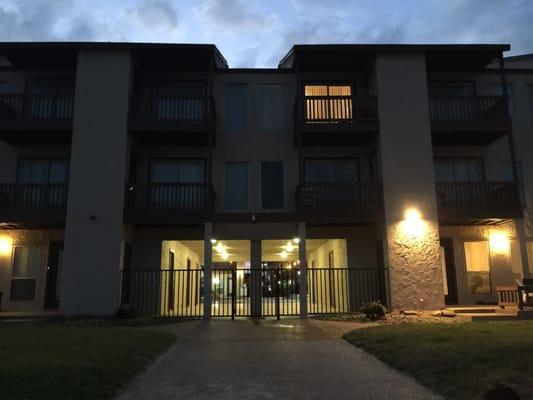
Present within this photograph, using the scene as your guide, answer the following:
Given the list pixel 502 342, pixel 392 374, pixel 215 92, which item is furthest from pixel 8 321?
pixel 502 342

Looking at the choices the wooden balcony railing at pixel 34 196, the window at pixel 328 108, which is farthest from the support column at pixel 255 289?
the wooden balcony railing at pixel 34 196

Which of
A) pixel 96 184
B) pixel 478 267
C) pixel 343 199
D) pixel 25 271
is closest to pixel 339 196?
pixel 343 199

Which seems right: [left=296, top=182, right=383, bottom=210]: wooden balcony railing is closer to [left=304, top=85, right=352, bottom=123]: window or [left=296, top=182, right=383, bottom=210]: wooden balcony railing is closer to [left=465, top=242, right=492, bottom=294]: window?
[left=304, top=85, right=352, bottom=123]: window

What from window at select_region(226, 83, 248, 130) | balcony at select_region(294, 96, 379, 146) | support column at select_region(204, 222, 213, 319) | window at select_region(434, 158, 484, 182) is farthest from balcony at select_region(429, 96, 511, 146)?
support column at select_region(204, 222, 213, 319)

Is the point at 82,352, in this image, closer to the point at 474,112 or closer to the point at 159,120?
the point at 159,120

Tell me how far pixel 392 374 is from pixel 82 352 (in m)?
5.40

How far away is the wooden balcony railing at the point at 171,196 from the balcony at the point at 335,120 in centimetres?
419

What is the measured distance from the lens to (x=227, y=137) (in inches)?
759

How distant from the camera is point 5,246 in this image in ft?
60.7

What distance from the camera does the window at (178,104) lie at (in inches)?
712

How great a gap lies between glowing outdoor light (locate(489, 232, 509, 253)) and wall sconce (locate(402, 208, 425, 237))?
3784mm

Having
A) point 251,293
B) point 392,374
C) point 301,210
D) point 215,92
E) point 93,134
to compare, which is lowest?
point 392,374

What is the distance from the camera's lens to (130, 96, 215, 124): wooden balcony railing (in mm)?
17703

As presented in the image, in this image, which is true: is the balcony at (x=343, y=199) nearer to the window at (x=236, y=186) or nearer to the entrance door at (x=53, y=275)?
the window at (x=236, y=186)
